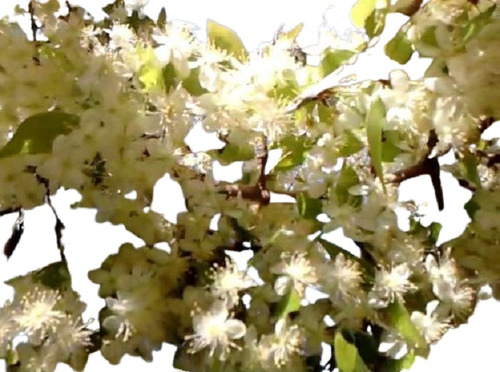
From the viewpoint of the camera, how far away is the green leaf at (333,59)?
0.67m

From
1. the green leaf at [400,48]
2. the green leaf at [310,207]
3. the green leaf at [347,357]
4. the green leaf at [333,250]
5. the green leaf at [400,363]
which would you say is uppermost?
the green leaf at [400,48]

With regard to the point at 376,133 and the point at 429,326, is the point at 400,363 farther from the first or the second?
the point at 376,133

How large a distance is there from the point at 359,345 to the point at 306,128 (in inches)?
5.9

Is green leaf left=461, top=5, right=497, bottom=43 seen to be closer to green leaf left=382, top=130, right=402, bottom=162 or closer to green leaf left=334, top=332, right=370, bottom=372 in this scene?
green leaf left=382, top=130, right=402, bottom=162

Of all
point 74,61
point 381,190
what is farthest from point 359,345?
point 74,61

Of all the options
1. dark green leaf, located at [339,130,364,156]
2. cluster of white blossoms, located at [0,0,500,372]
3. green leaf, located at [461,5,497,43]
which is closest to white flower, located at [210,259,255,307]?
cluster of white blossoms, located at [0,0,500,372]

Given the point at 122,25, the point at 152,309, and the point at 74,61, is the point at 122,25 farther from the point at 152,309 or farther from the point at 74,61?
the point at 152,309

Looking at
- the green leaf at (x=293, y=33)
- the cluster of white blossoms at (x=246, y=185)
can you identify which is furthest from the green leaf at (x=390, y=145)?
the green leaf at (x=293, y=33)

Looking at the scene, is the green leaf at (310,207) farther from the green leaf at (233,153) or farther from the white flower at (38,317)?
the white flower at (38,317)

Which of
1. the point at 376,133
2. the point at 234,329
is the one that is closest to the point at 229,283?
the point at 234,329

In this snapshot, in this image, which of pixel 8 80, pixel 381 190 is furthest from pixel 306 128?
pixel 8 80

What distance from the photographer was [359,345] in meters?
0.66

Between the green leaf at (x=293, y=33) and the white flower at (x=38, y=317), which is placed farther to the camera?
the green leaf at (x=293, y=33)

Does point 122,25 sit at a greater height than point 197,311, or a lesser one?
greater
